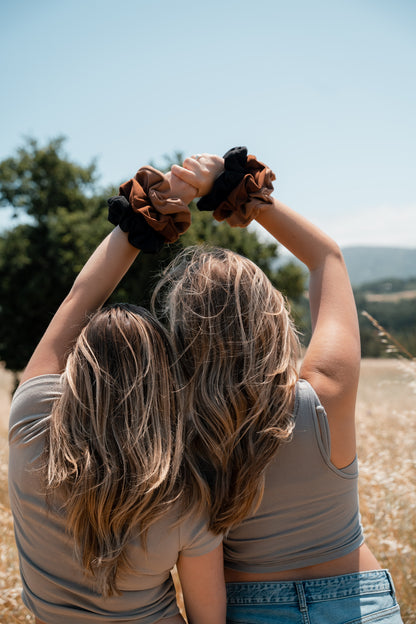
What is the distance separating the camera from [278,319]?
64.5 inches

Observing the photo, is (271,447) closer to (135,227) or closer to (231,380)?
(231,380)

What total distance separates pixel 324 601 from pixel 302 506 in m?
0.30

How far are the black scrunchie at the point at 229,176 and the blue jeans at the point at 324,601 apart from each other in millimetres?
1399

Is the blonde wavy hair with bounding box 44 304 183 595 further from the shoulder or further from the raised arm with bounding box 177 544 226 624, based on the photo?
the raised arm with bounding box 177 544 226 624

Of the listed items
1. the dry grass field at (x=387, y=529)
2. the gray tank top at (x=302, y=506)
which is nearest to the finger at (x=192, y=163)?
the gray tank top at (x=302, y=506)

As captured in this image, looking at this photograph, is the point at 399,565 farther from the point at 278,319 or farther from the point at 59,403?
the point at 59,403

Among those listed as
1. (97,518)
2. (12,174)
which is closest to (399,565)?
(97,518)

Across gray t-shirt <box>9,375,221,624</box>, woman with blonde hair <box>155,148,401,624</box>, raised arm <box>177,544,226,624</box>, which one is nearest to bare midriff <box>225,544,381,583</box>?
woman with blonde hair <box>155,148,401,624</box>

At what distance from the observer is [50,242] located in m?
16.8

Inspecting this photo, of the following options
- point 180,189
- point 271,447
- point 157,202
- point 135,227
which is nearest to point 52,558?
point 271,447

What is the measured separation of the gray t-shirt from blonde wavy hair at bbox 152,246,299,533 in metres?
0.13

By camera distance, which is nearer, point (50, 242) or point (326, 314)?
point (326, 314)

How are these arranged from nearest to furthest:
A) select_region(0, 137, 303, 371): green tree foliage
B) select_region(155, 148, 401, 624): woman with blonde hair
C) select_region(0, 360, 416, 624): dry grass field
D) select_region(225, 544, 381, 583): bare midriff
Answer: select_region(155, 148, 401, 624): woman with blonde hair < select_region(225, 544, 381, 583): bare midriff < select_region(0, 360, 416, 624): dry grass field < select_region(0, 137, 303, 371): green tree foliage

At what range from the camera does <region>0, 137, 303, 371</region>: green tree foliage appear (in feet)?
49.9
